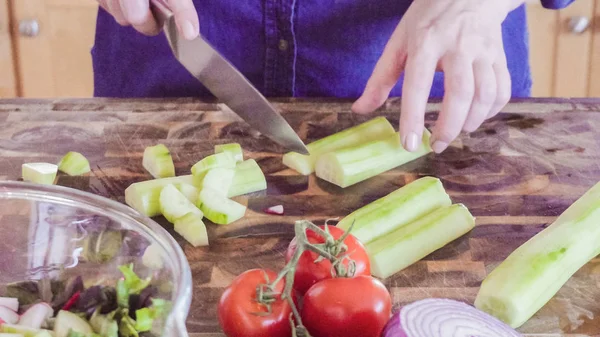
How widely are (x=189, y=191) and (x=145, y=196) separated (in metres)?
0.09

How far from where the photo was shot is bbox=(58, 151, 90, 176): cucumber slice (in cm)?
160

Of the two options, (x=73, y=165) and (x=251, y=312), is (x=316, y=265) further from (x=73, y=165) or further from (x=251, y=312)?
(x=73, y=165)

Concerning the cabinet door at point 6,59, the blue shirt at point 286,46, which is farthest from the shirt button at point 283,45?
the cabinet door at point 6,59

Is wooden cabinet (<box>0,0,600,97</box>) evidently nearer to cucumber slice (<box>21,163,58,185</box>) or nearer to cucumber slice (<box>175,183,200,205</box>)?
cucumber slice (<box>21,163,58,185</box>)

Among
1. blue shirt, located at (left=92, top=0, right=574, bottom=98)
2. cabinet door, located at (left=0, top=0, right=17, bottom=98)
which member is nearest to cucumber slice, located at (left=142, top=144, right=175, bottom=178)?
blue shirt, located at (left=92, top=0, right=574, bottom=98)

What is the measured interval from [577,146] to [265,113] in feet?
2.19

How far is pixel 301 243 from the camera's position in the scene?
1107 mm

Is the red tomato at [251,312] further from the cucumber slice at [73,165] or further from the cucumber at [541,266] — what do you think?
the cucumber slice at [73,165]

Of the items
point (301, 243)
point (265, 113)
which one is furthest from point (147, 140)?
point (301, 243)

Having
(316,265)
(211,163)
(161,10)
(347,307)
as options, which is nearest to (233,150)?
(211,163)

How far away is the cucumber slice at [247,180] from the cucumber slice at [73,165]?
0.99ft

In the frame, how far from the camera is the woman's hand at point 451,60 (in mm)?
1510

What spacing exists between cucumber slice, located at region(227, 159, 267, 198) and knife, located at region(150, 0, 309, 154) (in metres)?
0.10

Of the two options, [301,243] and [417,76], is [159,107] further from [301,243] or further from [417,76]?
[301,243]
